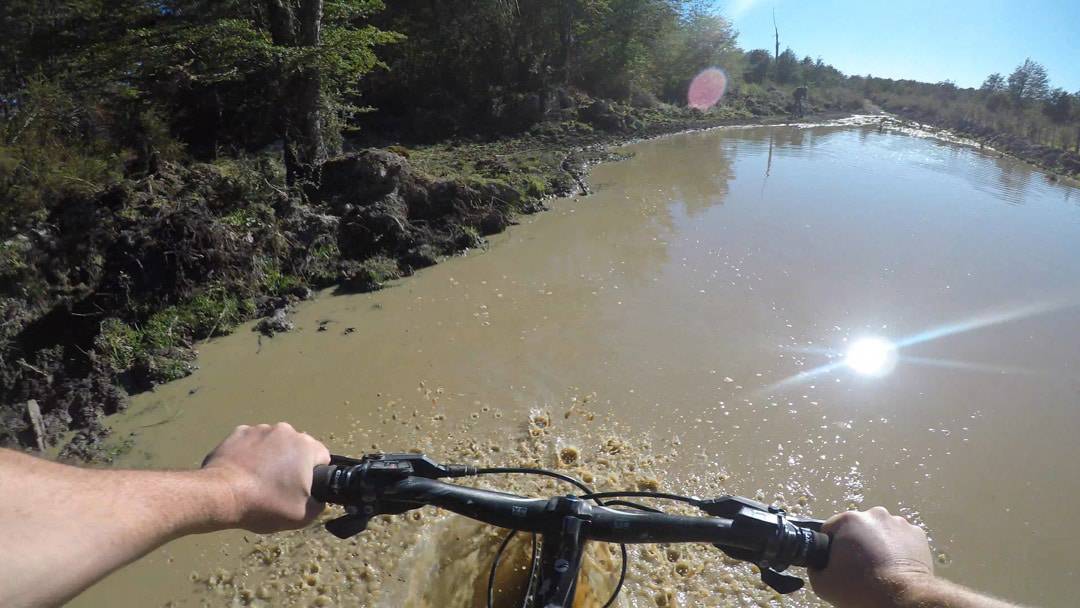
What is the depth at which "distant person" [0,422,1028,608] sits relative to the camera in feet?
3.28

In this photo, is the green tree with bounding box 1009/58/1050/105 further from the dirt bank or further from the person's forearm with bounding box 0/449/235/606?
the person's forearm with bounding box 0/449/235/606

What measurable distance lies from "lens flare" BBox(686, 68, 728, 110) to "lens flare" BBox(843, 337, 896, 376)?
2492 cm

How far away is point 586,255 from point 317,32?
5.36 metres

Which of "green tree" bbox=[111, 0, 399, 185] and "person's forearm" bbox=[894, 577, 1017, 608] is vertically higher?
"green tree" bbox=[111, 0, 399, 185]

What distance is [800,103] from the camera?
31.1 metres

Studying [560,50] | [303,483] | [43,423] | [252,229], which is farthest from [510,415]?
[560,50]

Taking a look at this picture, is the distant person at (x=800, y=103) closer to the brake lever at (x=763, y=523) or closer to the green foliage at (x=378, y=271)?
the green foliage at (x=378, y=271)

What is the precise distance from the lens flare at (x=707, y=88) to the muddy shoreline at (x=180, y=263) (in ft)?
77.6

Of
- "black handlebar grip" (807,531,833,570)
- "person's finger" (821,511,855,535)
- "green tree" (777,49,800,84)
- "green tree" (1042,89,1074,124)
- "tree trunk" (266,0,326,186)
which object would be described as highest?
"green tree" (777,49,800,84)

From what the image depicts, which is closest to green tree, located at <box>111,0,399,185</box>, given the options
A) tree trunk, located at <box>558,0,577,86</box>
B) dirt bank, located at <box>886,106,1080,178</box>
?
tree trunk, located at <box>558,0,577,86</box>

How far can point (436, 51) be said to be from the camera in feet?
60.1

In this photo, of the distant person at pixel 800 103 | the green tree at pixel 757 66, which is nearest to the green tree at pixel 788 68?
the green tree at pixel 757 66

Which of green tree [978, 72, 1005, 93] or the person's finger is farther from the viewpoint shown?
green tree [978, 72, 1005, 93]

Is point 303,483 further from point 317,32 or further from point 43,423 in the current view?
point 317,32
